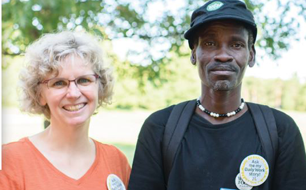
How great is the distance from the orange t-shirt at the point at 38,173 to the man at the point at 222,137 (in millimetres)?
349

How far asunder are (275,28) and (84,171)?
3310mm

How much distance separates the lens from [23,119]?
2145 cm

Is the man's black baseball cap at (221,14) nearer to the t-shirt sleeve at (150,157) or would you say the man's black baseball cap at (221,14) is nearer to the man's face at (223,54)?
the man's face at (223,54)

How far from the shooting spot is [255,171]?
2266 mm

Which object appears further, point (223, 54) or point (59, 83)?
point (59, 83)

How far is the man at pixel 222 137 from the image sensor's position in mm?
2277

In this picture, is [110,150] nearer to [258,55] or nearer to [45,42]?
[45,42]

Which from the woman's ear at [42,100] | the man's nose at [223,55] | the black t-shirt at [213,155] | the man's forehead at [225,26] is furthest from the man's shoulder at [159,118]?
the woman's ear at [42,100]

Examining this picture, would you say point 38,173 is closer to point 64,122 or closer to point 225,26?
point 64,122

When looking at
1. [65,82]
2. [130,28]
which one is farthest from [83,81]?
[130,28]

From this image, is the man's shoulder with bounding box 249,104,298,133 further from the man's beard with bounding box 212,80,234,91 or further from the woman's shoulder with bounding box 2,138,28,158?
the woman's shoulder with bounding box 2,138,28,158

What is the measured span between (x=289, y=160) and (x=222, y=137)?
40 centimetres

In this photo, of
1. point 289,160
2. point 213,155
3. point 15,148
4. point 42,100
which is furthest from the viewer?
point 42,100

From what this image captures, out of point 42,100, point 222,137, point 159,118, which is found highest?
point 42,100
